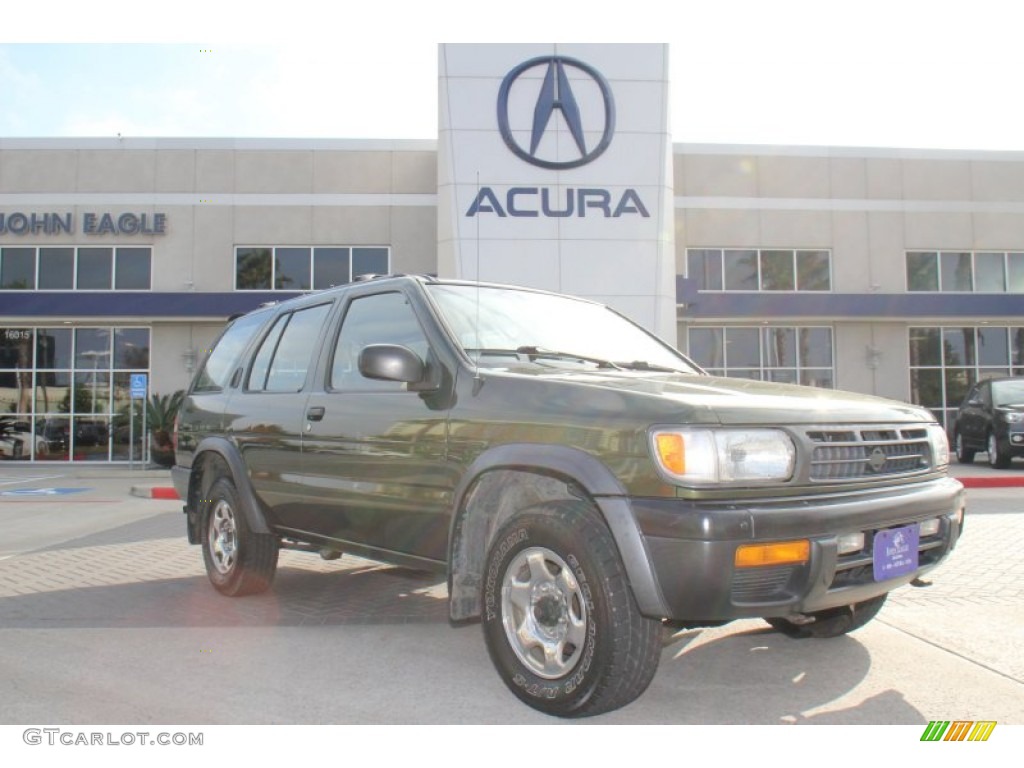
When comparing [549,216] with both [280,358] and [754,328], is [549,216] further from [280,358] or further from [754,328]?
[280,358]

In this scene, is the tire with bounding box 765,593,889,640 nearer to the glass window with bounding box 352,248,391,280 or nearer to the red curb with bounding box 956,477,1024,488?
the red curb with bounding box 956,477,1024,488

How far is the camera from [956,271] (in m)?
22.0

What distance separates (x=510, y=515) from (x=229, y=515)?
2527 millimetres

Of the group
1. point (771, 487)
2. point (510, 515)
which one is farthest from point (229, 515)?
point (771, 487)


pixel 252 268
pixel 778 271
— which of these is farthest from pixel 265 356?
pixel 778 271

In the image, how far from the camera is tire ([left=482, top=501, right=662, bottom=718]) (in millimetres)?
2967

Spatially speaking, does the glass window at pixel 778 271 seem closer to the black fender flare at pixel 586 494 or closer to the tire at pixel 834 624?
the tire at pixel 834 624

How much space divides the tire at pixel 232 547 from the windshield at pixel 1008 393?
46.2 feet

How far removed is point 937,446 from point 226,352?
15.0 ft

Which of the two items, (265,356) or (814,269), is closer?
(265,356)

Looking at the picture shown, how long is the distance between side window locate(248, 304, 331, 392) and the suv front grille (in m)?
2.88

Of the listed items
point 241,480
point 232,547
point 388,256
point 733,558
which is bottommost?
point 232,547

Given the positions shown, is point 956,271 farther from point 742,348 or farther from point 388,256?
point 388,256

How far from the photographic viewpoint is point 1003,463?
48.6ft
